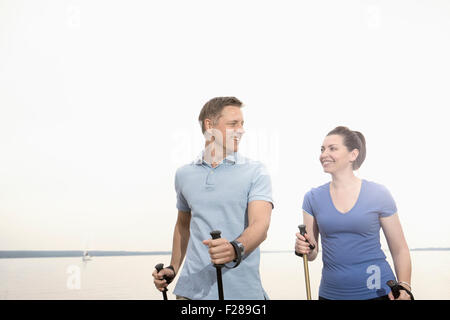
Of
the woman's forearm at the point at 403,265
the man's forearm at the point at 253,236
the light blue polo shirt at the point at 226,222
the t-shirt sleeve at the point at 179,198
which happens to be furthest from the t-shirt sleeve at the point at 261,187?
the woman's forearm at the point at 403,265

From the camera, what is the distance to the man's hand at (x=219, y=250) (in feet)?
4.43

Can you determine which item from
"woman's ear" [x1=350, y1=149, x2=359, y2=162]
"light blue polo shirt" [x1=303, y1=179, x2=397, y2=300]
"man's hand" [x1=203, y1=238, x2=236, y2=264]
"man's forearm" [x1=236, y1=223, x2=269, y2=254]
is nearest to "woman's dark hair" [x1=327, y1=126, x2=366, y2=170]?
"woman's ear" [x1=350, y1=149, x2=359, y2=162]

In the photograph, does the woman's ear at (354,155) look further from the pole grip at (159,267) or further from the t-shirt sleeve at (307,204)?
the pole grip at (159,267)

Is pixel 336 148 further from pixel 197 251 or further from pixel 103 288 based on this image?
pixel 103 288

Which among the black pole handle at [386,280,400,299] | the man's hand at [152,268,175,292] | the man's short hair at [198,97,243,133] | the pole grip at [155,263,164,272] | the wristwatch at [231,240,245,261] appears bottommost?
the black pole handle at [386,280,400,299]

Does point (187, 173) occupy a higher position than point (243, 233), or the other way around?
point (187, 173)

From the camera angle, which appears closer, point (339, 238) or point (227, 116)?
point (227, 116)

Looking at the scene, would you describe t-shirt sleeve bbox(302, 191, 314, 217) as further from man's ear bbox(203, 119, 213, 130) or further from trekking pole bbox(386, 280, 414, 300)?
man's ear bbox(203, 119, 213, 130)

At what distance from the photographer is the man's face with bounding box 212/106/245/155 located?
5.71 ft

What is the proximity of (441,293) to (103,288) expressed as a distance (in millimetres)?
6047

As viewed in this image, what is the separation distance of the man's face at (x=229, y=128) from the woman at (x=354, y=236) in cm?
57

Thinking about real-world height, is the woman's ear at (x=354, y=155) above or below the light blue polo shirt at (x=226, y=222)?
above
